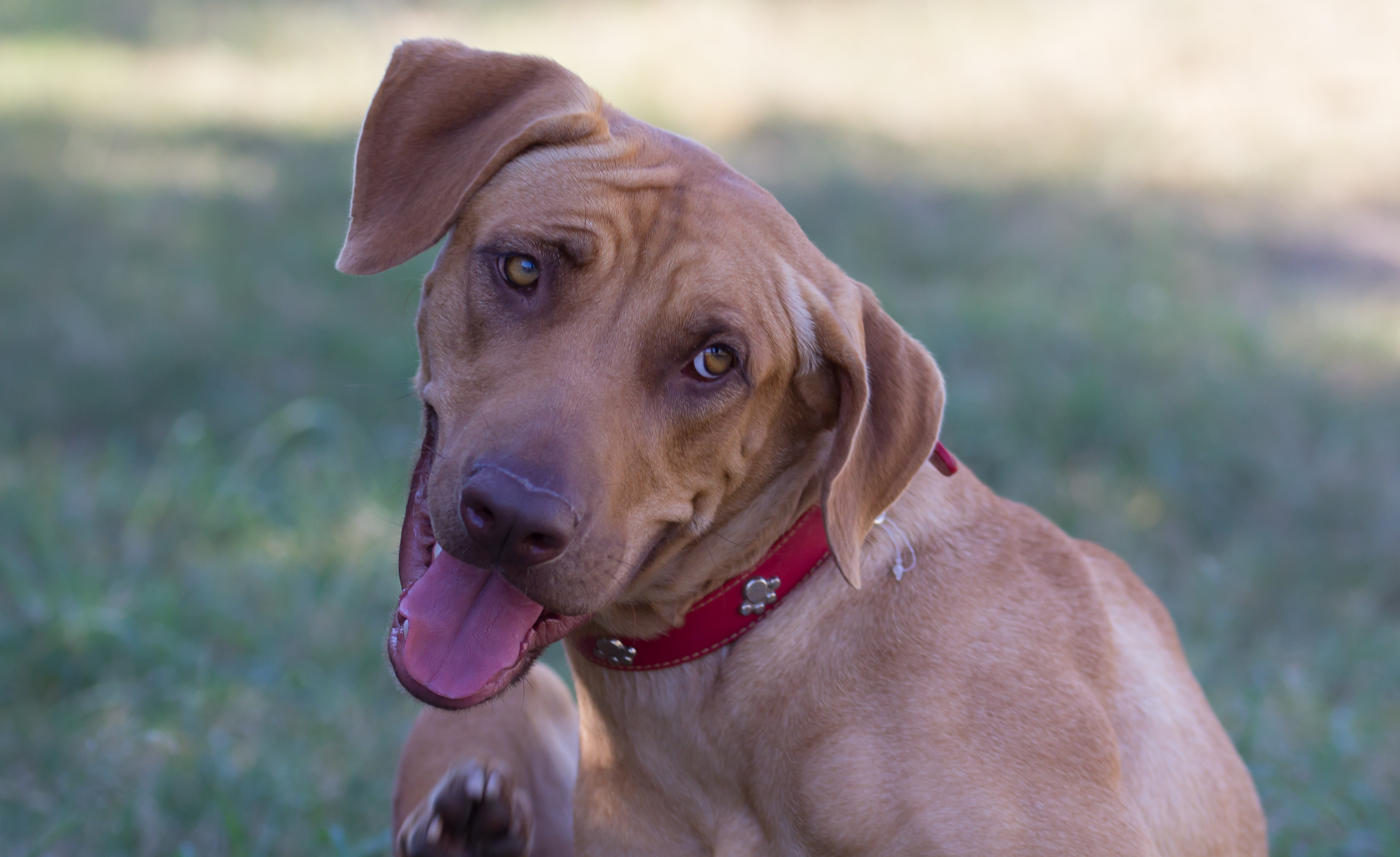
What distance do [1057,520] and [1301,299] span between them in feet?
12.7

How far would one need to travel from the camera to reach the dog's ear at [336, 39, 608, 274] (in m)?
2.76

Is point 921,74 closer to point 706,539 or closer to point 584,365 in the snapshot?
point 706,539

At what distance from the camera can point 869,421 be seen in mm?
2703

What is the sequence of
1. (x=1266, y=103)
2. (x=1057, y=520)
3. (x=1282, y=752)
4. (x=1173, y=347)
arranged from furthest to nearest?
(x=1266, y=103)
(x=1173, y=347)
(x=1057, y=520)
(x=1282, y=752)

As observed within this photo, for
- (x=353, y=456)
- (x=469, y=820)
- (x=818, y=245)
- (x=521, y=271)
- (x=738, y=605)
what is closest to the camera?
(x=521, y=271)

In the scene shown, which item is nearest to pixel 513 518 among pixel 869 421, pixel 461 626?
pixel 461 626

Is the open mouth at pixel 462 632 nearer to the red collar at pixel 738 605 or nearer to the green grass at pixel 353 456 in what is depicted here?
the red collar at pixel 738 605

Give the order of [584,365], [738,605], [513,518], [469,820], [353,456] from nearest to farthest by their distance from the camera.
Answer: [513,518]
[584,365]
[738,605]
[469,820]
[353,456]

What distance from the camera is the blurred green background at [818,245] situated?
13.3 ft

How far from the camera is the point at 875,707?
2609mm

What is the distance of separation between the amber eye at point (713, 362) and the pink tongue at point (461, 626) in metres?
0.54

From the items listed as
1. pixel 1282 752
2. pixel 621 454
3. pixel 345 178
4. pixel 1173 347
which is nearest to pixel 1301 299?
pixel 1173 347

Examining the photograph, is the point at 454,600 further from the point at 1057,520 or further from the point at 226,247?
the point at 226,247

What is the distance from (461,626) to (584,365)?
54 cm
